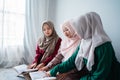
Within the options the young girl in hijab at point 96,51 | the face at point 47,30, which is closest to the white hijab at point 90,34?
the young girl in hijab at point 96,51

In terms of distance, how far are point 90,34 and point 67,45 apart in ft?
2.07

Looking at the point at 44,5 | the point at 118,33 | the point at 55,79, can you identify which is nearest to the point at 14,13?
the point at 44,5

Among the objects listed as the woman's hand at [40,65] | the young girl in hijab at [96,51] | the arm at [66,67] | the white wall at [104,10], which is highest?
the white wall at [104,10]

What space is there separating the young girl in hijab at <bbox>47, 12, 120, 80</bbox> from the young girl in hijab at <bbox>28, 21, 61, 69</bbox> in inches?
29.9

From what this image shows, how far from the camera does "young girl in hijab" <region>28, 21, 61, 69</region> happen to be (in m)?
2.43

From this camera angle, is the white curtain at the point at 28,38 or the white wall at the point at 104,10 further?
the white curtain at the point at 28,38

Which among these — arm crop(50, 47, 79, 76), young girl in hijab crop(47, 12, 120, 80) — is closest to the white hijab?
young girl in hijab crop(47, 12, 120, 80)

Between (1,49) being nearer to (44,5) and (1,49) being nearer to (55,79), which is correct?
(44,5)

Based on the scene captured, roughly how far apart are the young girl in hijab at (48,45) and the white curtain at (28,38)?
1.64 feet

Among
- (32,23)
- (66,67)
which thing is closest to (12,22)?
(32,23)

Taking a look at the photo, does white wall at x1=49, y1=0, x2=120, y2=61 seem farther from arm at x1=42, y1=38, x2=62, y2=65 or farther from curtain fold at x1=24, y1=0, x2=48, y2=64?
arm at x1=42, y1=38, x2=62, y2=65

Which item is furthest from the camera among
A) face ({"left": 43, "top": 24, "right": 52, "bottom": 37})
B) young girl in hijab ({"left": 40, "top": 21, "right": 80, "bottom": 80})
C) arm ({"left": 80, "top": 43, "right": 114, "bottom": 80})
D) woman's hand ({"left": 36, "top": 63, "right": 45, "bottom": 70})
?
face ({"left": 43, "top": 24, "right": 52, "bottom": 37})

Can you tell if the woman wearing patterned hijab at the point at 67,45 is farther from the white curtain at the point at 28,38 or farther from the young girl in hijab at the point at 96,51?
the white curtain at the point at 28,38

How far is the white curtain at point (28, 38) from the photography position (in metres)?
2.85
